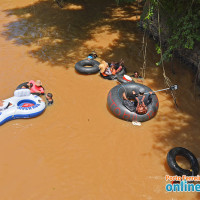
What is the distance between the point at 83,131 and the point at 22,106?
228cm

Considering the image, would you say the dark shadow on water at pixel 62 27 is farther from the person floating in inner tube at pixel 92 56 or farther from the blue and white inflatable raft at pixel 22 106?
the blue and white inflatable raft at pixel 22 106

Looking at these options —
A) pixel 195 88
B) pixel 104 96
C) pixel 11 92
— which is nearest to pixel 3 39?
pixel 11 92

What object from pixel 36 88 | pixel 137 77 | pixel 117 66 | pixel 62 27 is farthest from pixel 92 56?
pixel 62 27

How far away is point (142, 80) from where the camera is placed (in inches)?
332

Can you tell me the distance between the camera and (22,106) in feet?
22.5

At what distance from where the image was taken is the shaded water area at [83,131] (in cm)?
499

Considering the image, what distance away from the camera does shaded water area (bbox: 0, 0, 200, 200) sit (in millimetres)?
4988

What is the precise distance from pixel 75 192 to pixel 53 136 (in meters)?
1.88

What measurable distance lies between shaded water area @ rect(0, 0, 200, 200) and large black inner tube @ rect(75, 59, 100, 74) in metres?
0.26

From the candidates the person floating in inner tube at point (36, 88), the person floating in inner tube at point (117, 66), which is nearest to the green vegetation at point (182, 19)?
the person floating in inner tube at point (117, 66)

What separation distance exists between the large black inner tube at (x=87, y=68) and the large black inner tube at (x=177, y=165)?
4612 millimetres

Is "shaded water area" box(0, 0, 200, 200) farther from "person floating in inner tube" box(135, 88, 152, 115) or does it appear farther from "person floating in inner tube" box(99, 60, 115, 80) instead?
"person floating in inner tube" box(135, 88, 152, 115)

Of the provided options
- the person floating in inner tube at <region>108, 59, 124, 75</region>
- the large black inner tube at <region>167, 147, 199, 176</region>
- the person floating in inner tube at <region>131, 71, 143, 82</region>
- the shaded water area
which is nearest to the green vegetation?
the person floating in inner tube at <region>131, 71, 143, 82</region>

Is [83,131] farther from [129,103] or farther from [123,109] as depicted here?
[129,103]
